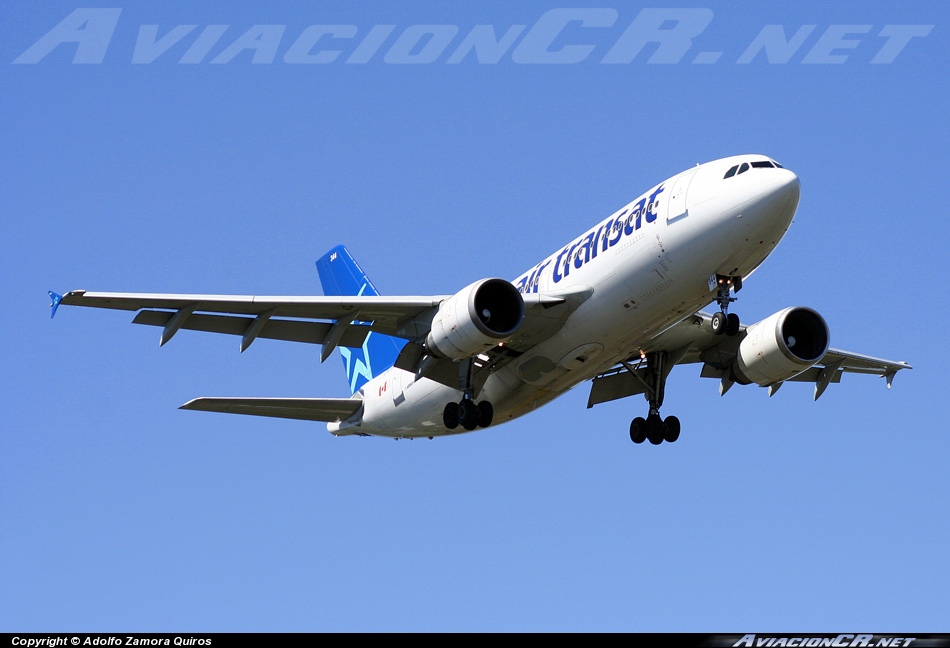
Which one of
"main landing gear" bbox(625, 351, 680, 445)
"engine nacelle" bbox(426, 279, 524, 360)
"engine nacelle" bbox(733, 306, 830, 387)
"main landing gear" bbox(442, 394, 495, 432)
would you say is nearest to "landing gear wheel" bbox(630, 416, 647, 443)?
"main landing gear" bbox(625, 351, 680, 445)

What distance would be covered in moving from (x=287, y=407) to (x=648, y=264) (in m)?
11.0

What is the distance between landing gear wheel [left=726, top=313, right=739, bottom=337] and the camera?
2819cm

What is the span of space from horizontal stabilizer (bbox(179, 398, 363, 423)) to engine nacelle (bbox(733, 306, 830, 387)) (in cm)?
995

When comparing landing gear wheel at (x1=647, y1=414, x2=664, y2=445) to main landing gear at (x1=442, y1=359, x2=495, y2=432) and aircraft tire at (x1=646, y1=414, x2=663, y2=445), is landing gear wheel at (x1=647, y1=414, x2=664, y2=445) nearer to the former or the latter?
aircraft tire at (x1=646, y1=414, x2=663, y2=445)

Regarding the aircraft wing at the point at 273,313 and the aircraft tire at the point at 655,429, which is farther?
the aircraft tire at the point at 655,429

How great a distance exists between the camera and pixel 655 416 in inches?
1348

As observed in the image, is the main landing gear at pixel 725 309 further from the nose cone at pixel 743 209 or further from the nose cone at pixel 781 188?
the nose cone at pixel 781 188

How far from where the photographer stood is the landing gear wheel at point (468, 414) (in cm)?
3100

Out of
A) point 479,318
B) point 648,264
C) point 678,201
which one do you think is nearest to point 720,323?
point 648,264

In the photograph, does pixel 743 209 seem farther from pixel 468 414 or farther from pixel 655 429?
pixel 655 429

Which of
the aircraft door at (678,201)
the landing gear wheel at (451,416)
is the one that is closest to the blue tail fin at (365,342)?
the landing gear wheel at (451,416)

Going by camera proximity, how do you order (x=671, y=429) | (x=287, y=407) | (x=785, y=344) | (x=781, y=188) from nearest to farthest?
(x=781, y=188) → (x=785, y=344) → (x=671, y=429) → (x=287, y=407)

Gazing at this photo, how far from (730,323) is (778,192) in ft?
9.30
